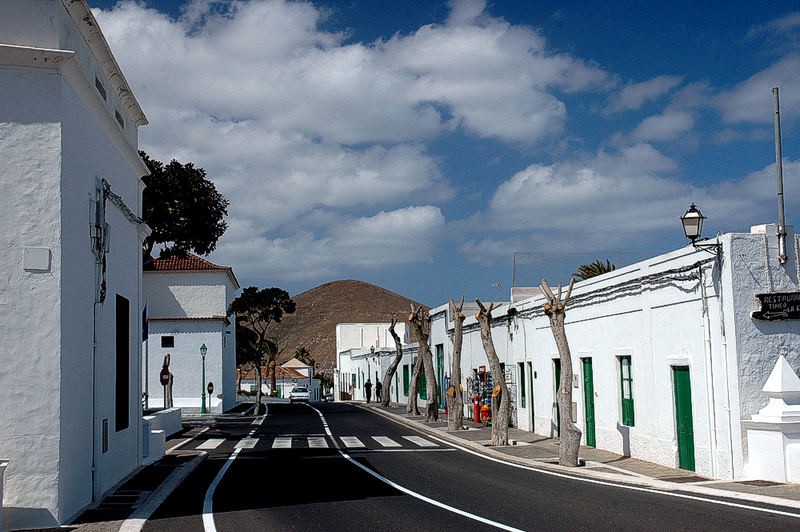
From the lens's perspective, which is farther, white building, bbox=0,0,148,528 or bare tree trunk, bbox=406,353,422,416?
bare tree trunk, bbox=406,353,422,416

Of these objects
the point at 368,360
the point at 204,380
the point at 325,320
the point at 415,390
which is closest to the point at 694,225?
the point at 415,390

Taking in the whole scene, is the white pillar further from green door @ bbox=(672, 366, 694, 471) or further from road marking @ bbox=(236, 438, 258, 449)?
road marking @ bbox=(236, 438, 258, 449)

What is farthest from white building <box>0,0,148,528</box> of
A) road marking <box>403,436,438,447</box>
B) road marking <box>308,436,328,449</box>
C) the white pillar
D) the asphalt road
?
road marking <box>403,436,438,447</box>

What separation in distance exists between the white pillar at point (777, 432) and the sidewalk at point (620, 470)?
24cm

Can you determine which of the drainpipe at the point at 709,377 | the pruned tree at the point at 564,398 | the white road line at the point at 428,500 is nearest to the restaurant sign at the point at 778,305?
the drainpipe at the point at 709,377

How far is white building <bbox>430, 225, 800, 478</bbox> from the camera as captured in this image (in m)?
14.6

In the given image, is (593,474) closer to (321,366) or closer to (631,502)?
(631,502)

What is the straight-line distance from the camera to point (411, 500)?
12844 mm

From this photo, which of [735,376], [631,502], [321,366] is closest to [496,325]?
[735,376]

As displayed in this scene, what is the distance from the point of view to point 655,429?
17688 mm

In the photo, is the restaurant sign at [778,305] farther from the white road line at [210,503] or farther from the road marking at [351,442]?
the road marking at [351,442]

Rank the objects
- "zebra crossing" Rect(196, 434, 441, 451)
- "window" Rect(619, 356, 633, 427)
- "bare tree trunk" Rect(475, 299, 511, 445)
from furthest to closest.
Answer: "zebra crossing" Rect(196, 434, 441, 451) → "bare tree trunk" Rect(475, 299, 511, 445) → "window" Rect(619, 356, 633, 427)

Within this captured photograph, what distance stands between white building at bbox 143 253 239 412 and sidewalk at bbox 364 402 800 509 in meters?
22.3

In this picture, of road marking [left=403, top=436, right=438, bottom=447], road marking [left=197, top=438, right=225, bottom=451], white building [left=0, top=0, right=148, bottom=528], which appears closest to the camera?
white building [left=0, top=0, right=148, bottom=528]
